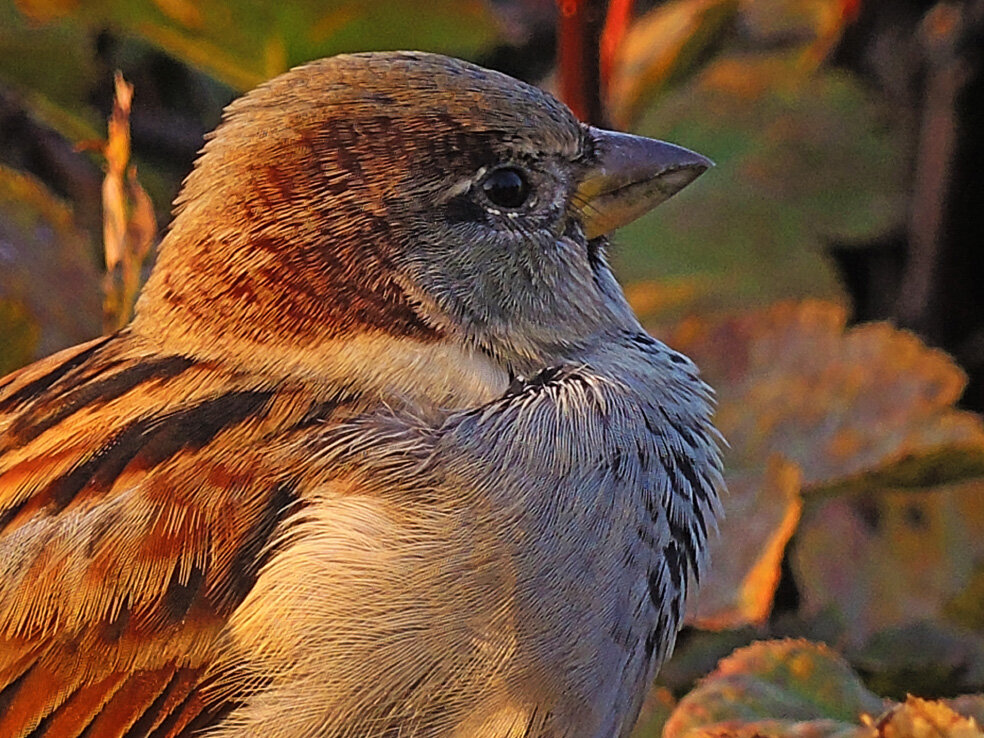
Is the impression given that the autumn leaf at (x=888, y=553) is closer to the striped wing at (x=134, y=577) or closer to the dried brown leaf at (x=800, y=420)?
the dried brown leaf at (x=800, y=420)

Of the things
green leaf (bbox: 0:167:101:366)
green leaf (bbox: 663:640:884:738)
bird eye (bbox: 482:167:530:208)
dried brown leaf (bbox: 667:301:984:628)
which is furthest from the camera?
green leaf (bbox: 0:167:101:366)

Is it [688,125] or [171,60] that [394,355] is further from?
[171,60]

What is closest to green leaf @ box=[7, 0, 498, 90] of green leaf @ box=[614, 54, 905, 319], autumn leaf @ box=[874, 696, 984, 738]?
green leaf @ box=[614, 54, 905, 319]

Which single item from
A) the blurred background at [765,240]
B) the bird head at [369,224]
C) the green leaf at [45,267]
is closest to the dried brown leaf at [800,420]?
the blurred background at [765,240]

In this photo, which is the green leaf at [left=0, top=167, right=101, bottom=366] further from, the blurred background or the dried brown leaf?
the dried brown leaf

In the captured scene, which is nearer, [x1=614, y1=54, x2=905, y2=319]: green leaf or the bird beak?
the bird beak

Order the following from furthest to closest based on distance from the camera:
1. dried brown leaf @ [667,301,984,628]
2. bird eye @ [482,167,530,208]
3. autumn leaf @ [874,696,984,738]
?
dried brown leaf @ [667,301,984,628] → bird eye @ [482,167,530,208] → autumn leaf @ [874,696,984,738]

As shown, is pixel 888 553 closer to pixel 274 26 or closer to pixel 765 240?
pixel 765 240
